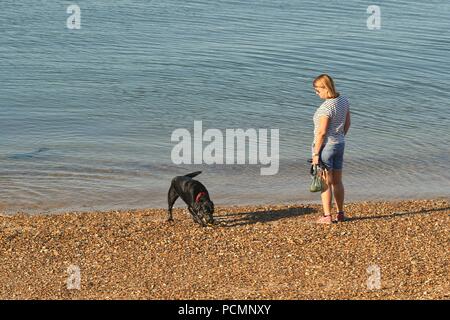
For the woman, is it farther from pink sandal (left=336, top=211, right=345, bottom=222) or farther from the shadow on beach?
the shadow on beach

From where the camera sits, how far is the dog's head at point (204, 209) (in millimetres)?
10633

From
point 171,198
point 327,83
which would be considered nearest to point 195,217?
point 171,198

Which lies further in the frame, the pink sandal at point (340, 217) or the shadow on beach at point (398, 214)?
the shadow on beach at point (398, 214)

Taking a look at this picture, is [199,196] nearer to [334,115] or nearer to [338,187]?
[338,187]

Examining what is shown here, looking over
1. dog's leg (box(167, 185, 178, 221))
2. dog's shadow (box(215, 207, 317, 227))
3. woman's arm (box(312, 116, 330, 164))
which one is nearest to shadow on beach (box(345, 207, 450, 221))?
dog's shadow (box(215, 207, 317, 227))

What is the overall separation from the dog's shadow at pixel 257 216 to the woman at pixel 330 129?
0.94m

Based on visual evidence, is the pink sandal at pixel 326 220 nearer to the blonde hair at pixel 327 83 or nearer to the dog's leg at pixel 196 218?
the dog's leg at pixel 196 218

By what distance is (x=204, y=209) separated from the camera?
34.9 feet

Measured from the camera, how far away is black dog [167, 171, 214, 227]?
10.6 metres

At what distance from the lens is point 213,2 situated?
88.9ft

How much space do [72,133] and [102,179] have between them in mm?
2424

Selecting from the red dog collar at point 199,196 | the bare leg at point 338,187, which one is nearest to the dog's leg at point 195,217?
the red dog collar at point 199,196


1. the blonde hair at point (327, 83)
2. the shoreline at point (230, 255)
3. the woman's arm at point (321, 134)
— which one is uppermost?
the blonde hair at point (327, 83)
